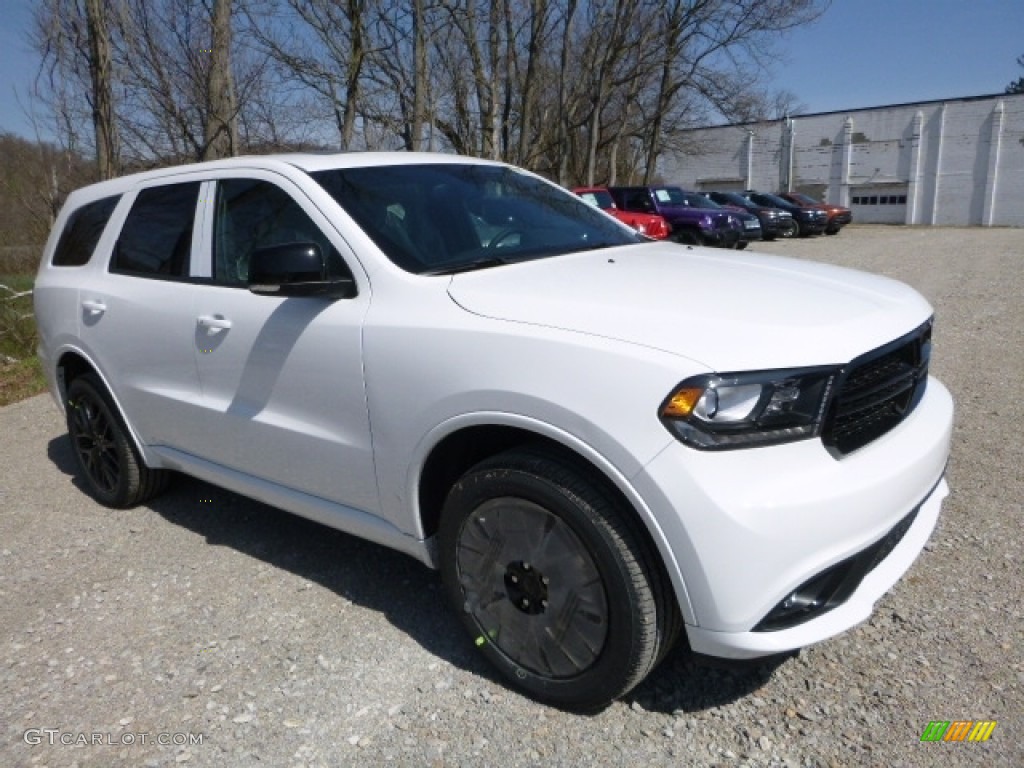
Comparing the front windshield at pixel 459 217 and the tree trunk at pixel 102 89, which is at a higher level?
the tree trunk at pixel 102 89

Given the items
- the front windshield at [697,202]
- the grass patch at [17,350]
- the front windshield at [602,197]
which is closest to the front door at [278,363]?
the grass patch at [17,350]

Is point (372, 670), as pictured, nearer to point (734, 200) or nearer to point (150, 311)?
point (150, 311)

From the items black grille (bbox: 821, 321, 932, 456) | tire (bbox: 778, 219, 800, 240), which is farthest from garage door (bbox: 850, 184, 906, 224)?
black grille (bbox: 821, 321, 932, 456)

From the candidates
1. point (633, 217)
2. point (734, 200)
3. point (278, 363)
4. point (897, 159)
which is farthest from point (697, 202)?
point (897, 159)

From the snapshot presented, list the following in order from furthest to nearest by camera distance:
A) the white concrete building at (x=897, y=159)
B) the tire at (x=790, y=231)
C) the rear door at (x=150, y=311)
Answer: the white concrete building at (x=897, y=159) < the tire at (x=790, y=231) < the rear door at (x=150, y=311)

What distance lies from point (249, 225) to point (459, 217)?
91 cm

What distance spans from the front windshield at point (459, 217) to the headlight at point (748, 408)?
1153mm

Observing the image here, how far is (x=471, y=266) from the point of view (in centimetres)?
288

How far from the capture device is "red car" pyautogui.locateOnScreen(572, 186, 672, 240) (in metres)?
16.8

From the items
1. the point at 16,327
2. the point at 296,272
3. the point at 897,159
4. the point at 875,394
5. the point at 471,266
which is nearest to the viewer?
the point at 875,394

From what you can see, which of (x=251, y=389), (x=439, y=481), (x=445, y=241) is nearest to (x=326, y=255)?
(x=445, y=241)

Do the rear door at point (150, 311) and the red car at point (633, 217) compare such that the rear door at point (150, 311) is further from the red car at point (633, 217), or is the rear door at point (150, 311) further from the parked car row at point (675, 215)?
the parked car row at point (675, 215)

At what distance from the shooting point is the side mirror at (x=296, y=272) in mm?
2688

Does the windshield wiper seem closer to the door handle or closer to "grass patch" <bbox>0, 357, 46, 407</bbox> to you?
the door handle
